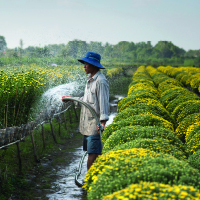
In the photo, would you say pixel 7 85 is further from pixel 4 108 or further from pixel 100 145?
pixel 100 145

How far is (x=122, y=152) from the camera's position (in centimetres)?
310

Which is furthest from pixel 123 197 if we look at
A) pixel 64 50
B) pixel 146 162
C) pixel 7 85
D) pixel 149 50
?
pixel 149 50

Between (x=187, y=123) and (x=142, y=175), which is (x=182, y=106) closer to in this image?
(x=187, y=123)

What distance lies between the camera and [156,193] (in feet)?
6.52

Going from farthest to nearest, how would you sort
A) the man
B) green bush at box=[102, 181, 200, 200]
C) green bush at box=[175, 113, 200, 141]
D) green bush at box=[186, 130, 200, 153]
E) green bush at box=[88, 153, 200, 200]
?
1. green bush at box=[175, 113, 200, 141]
2. green bush at box=[186, 130, 200, 153]
3. the man
4. green bush at box=[88, 153, 200, 200]
5. green bush at box=[102, 181, 200, 200]

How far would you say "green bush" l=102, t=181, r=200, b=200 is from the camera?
193cm

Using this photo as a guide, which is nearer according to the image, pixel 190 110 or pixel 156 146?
pixel 156 146

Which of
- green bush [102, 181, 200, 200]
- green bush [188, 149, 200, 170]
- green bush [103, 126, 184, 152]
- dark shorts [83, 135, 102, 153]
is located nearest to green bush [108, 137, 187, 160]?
green bush [188, 149, 200, 170]

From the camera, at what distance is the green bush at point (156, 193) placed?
76.0 inches

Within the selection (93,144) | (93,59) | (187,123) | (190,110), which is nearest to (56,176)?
(93,144)

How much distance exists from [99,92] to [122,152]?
5.41 feet

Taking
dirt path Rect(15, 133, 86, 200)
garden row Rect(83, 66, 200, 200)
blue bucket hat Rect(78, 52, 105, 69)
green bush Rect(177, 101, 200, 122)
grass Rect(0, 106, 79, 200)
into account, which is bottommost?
dirt path Rect(15, 133, 86, 200)

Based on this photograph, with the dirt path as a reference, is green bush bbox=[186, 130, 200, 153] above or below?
above

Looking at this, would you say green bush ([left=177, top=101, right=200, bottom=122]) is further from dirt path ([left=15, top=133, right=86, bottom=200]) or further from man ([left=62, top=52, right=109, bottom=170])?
man ([left=62, top=52, right=109, bottom=170])
